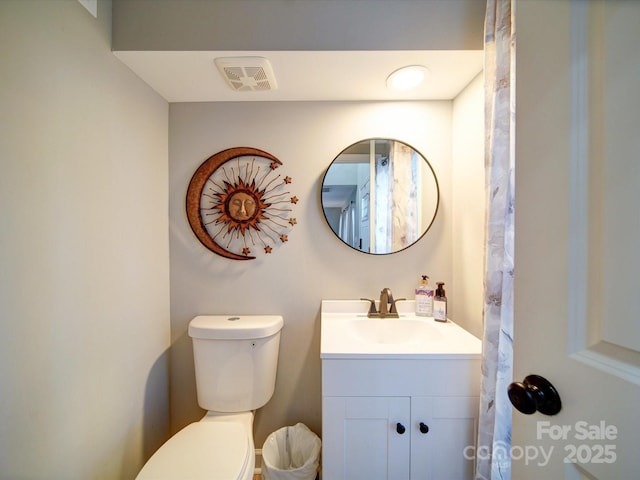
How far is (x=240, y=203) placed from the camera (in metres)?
1.34

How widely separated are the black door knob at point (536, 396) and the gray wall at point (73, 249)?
1201 mm

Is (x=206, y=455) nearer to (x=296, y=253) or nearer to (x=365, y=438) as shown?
(x=365, y=438)

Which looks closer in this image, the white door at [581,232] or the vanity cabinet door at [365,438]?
the white door at [581,232]

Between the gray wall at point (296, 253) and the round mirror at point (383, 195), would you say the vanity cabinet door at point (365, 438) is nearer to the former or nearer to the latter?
the gray wall at point (296, 253)

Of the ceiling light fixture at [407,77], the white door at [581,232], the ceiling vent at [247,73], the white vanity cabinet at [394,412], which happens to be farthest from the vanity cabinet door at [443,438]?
the ceiling vent at [247,73]

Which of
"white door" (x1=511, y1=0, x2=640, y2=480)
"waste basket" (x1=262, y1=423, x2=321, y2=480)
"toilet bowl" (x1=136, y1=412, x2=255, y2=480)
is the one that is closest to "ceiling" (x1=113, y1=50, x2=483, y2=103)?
"white door" (x1=511, y1=0, x2=640, y2=480)

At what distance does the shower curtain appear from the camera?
0.80 metres

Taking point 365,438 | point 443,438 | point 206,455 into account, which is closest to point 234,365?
point 206,455

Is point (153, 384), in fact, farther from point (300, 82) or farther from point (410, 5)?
point (410, 5)

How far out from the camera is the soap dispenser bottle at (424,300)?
4.25 ft

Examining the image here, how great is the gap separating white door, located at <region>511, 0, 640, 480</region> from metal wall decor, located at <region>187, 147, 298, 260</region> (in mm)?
1046

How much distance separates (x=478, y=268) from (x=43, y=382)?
1.61 metres

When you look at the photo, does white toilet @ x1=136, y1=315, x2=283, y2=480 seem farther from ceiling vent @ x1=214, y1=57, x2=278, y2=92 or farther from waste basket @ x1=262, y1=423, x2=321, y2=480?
ceiling vent @ x1=214, y1=57, x2=278, y2=92

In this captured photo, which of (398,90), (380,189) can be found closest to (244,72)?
(398,90)
